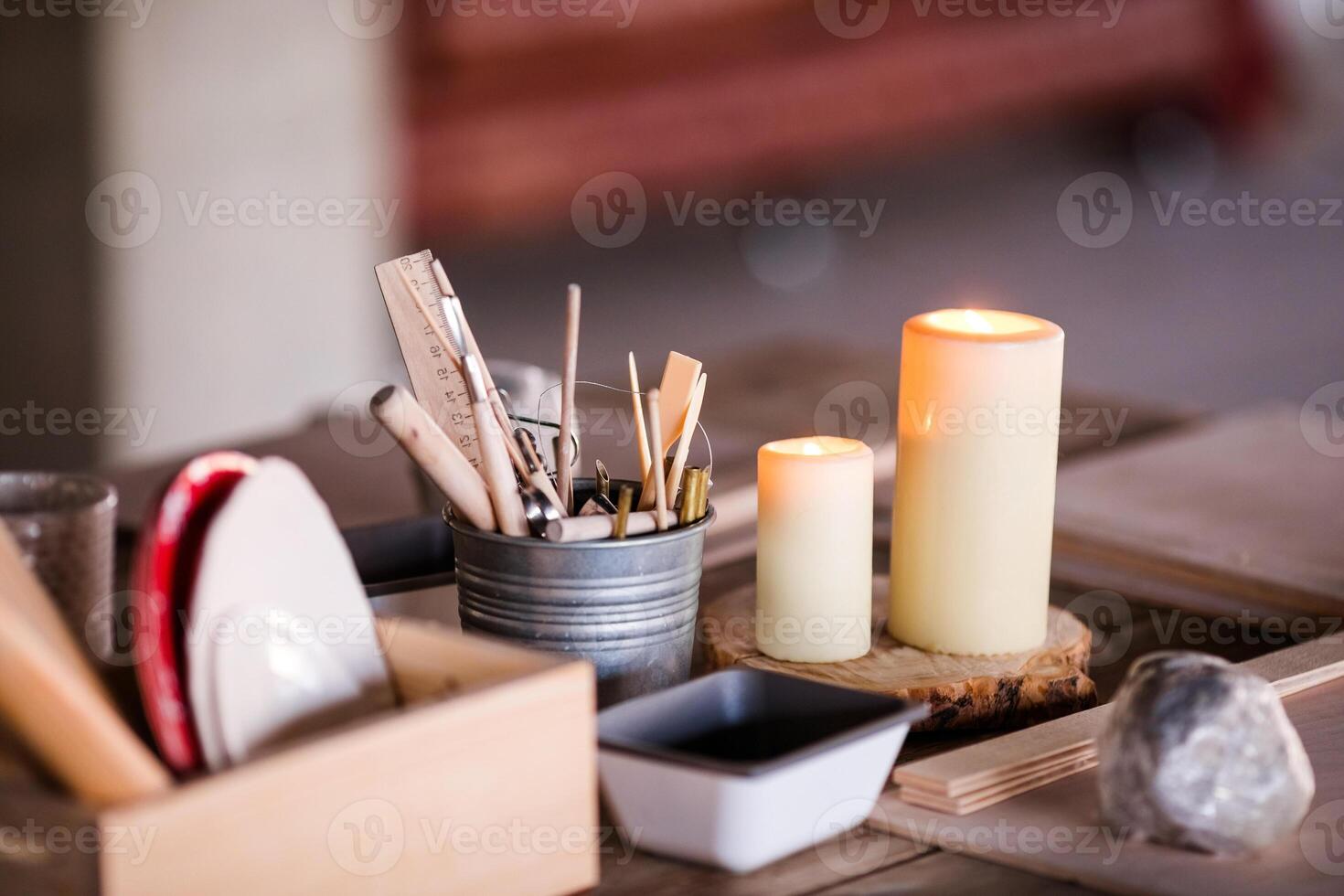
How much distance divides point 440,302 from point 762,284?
147 inches

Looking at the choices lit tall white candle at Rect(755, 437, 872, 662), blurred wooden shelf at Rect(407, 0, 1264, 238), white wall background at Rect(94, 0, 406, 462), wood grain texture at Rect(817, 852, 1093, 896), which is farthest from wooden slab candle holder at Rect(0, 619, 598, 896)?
blurred wooden shelf at Rect(407, 0, 1264, 238)

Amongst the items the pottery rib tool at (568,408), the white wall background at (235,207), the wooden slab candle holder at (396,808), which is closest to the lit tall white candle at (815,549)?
the pottery rib tool at (568,408)

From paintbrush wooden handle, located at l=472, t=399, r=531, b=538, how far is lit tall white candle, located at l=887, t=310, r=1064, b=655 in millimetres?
250

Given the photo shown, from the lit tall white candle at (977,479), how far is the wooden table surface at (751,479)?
3.0 inches

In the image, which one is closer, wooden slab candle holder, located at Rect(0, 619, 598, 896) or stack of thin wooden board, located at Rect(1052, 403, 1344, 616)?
wooden slab candle holder, located at Rect(0, 619, 598, 896)

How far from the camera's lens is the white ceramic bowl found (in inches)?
25.9

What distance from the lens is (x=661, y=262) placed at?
4.77 metres

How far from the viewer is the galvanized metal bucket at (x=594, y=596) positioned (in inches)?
30.5

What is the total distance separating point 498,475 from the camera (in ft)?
2.52

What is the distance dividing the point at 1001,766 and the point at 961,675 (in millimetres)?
103

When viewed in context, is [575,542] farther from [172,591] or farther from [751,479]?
[751,479]

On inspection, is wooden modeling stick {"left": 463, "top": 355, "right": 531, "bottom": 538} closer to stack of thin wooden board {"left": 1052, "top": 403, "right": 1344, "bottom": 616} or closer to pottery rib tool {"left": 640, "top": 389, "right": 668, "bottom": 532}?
pottery rib tool {"left": 640, "top": 389, "right": 668, "bottom": 532}

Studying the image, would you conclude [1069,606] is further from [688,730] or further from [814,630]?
[688,730]

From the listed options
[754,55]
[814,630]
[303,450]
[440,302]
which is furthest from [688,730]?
[754,55]
